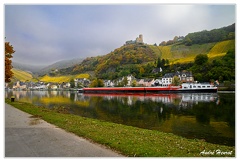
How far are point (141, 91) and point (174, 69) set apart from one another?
31176 millimetres

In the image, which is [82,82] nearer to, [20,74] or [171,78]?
[171,78]

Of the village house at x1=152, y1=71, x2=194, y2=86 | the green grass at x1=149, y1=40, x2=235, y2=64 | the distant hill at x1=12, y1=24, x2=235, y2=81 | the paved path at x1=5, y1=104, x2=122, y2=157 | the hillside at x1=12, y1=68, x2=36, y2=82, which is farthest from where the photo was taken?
the distant hill at x1=12, y1=24, x2=235, y2=81

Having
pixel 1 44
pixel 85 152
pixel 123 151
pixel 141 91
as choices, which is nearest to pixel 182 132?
pixel 123 151

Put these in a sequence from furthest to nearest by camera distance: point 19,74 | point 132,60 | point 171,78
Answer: point 132,60
point 171,78
point 19,74

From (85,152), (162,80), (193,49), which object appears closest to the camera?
(85,152)

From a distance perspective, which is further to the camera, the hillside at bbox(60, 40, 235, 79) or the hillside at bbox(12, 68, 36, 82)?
the hillside at bbox(60, 40, 235, 79)

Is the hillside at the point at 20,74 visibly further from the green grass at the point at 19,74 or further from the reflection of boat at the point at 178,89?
the reflection of boat at the point at 178,89

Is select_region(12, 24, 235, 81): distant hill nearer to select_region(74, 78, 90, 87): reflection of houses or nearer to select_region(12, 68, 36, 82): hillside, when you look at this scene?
select_region(74, 78, 90, 87): reflection of houses

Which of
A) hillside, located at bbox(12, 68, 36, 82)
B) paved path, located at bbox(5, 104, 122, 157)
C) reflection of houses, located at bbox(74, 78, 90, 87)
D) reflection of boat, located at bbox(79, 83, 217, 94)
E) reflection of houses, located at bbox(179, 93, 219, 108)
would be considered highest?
reflection of houses, located at bbox(74, 78, 90, 87)

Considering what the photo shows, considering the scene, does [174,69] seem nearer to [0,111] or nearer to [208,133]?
[208,133]

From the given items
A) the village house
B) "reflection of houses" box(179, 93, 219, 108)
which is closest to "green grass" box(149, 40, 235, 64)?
the village house

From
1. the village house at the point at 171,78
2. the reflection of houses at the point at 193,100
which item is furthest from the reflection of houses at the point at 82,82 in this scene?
the reflection of houses at the point at 193,100

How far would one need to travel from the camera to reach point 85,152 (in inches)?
204

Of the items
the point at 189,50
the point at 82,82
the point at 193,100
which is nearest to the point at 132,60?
the point at 189,50
